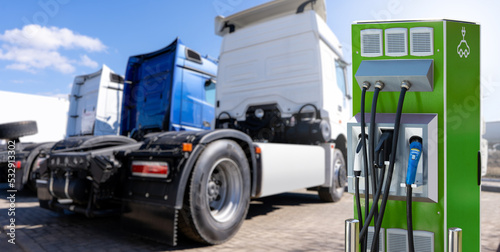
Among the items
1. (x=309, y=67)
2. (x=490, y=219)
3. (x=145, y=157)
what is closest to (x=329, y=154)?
(x=309, y=67)

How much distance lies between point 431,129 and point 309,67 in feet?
12.3

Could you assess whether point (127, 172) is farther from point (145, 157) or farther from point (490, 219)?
Answer: point (490, 219)

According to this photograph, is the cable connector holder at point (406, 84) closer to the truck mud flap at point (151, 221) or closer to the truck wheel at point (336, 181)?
the truck mud flap at point (151, 221)

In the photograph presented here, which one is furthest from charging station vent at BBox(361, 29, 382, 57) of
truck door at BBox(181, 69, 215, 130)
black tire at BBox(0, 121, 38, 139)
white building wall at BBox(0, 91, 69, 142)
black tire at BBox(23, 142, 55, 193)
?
white building wall at BBox(0, 91, 69, 142)

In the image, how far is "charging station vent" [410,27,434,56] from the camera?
158cm

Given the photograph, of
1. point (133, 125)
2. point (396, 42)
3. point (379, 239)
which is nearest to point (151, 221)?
point (379, 239)

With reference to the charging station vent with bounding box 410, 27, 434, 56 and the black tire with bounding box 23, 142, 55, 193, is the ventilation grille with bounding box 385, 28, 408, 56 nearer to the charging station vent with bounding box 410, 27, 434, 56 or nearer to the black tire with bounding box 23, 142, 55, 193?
the charging station vent with bounding box 410, 27, 434, 56

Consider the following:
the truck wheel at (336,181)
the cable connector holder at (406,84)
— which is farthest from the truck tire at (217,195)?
the truck wheel at (336,181)

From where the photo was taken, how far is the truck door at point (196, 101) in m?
6.11

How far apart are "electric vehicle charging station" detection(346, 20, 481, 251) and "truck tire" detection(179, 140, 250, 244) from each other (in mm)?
1683

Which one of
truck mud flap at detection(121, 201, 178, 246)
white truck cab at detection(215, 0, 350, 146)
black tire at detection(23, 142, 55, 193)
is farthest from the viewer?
black tire at detection(23, 142, 55, 193)

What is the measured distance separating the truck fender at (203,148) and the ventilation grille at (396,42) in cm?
191

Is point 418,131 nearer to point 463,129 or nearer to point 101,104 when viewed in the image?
point 463,129

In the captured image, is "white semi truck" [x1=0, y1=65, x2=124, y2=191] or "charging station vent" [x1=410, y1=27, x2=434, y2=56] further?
"white semi truck" [x1=0, y1=65, x2=124, y2=191]
